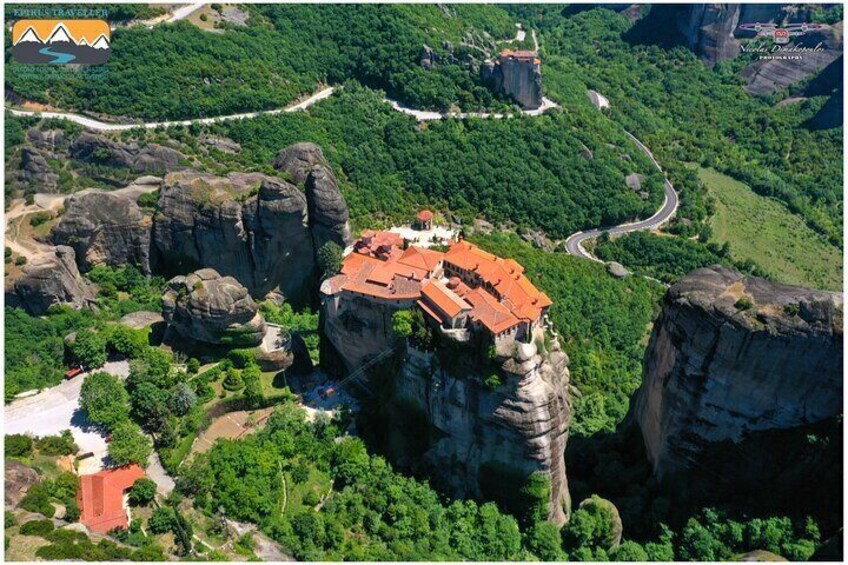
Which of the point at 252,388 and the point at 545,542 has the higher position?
the point at 252,388

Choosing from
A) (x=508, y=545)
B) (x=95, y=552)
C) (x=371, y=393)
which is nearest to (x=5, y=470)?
(x=95, y=552)

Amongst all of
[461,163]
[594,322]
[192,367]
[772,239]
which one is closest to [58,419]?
[192,367]

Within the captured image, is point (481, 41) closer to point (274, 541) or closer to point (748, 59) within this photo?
point (748, 59)

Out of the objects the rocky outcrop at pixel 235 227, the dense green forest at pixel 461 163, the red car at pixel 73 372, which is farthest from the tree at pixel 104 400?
the dense green forest at pixel 461 163

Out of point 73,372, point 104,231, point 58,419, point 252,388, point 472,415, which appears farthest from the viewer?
point 104,231

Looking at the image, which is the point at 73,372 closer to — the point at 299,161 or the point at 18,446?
the point at 18,446

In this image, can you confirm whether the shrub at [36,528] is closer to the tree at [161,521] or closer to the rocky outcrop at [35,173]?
the tree at [161,521]
